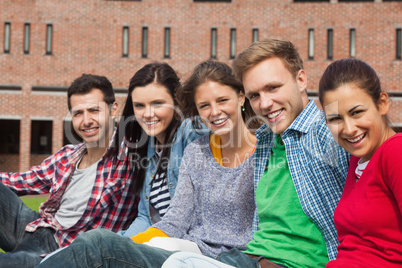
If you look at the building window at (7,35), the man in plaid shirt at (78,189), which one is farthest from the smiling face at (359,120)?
the building window at (7,35)

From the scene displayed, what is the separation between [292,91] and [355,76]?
530mm

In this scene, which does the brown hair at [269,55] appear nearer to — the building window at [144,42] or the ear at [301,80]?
the ear at [301,80]

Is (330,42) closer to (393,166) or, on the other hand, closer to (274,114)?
(274,114)

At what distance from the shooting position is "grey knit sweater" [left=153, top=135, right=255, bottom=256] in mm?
2471

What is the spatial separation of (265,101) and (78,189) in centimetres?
177

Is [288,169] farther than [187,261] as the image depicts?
Yes

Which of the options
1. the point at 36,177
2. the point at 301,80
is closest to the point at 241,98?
the point at 301,80

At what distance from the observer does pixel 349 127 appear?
1754 millimetres

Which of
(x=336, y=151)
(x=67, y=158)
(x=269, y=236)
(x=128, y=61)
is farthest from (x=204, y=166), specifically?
(x=128, y=61)

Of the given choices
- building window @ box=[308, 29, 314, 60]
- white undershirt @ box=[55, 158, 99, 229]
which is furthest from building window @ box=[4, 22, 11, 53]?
white undershirt @ box=[55, 158, 99, 229]

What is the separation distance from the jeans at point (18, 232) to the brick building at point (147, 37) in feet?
55.9

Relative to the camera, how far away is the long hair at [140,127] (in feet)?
10.3

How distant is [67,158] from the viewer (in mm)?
3525

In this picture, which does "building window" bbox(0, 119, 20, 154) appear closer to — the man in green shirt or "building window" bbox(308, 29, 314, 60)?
"building window" bbox(308, 29, 314, 60)
